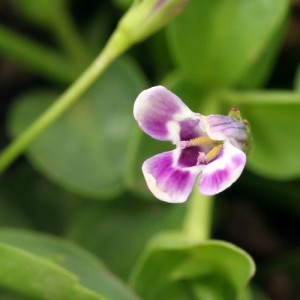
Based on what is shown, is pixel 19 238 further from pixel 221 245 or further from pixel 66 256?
pixel 221 245

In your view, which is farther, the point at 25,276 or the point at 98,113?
the point at 98,113

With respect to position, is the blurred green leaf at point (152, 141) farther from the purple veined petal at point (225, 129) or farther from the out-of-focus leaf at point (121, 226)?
the purple veined petal at point (225, 129)

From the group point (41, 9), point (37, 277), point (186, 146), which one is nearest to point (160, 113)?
point (186, 146)

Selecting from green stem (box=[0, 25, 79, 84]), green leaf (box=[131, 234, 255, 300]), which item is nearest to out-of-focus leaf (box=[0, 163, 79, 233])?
green stem (box=[0, 25, 79, 84])

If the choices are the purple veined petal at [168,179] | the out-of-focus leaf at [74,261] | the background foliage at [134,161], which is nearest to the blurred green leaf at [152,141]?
the background foliage at [134,161]

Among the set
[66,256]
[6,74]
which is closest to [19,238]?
[66,256]
